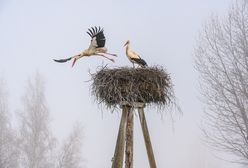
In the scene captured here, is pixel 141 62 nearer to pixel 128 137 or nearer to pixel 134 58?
pixel 134 58

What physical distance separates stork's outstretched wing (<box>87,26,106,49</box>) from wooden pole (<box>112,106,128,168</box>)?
3.01ft

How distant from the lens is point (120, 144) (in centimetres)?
453

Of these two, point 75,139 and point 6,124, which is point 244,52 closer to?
point 75,139

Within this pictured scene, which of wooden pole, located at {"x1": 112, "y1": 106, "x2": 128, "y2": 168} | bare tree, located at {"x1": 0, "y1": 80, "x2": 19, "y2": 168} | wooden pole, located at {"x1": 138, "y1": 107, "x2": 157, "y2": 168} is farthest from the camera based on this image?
bare tree, located at {"x1": 0, "y1": 80, "x2": 19, "y2": 168}

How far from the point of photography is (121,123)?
464 centimetres

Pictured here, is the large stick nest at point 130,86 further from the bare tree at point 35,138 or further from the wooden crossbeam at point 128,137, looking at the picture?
the bare tree at point 35,138

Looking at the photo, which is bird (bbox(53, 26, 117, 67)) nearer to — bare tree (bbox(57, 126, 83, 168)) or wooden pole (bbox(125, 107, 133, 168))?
wooden pole (bbox(125, 107, 133, 168))

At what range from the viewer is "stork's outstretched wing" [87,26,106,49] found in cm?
504

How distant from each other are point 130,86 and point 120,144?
2.22ft

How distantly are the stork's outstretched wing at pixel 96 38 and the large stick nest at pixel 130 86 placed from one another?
35 cm

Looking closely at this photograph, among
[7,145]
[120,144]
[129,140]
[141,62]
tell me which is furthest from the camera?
[7,145]

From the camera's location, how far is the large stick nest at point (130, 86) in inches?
182

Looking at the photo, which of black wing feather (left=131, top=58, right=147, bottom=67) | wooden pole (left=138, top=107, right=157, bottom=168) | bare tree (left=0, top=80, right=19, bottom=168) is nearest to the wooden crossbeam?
wooden pole (left=138, top=107, right=157, bottom=168)

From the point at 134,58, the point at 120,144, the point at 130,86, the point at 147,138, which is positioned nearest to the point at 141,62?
the point at 134,58
